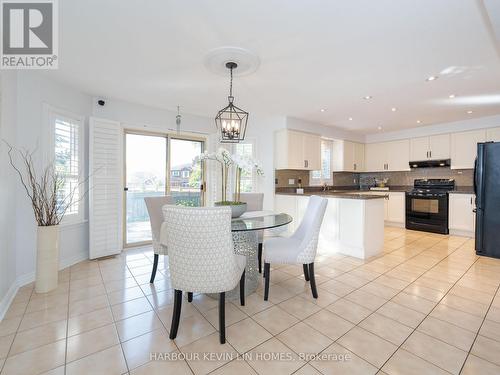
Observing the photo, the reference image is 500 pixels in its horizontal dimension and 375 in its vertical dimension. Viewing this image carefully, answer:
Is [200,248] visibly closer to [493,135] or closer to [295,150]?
[295,150]

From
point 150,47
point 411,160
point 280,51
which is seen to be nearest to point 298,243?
point 280,51

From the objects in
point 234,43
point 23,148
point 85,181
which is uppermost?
point 234,43

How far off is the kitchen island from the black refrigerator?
1.38 meters

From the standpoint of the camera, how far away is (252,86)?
10.4ft

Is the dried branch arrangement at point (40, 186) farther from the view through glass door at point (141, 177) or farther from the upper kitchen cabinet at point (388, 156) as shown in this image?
the upper kitchen cabinet at point (388, 156)

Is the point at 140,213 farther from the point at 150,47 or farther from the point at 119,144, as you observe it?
the point at 150,47

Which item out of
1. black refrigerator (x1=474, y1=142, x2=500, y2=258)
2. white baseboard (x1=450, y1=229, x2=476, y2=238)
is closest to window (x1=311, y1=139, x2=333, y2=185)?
white baseboard (x1=450, y1=229, x2=476, y2=238)

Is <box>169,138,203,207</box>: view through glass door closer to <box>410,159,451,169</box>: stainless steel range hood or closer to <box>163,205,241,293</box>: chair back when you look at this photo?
<box>163,205,241,293</box>: chair back

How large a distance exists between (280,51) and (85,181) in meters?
3.24

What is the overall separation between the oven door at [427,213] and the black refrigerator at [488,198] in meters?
1.46

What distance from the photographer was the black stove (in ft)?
16.5

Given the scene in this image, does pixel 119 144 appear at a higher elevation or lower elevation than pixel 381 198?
higher

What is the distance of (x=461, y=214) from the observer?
482cm

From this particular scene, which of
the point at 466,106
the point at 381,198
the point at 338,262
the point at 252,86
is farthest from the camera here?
the point at 466,106
